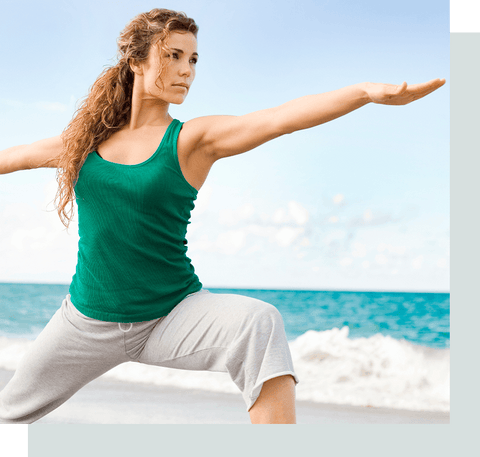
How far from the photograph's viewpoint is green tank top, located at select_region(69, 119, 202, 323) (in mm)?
1232

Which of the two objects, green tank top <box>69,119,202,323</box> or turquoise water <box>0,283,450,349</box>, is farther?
turquoise water <box>0,283,450,349</box>

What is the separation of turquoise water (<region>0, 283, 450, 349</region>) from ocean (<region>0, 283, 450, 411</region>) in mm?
22

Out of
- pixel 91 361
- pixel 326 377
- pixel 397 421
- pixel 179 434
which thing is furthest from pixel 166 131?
pixel 326 377

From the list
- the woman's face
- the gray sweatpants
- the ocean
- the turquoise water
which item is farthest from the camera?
the turquoise water

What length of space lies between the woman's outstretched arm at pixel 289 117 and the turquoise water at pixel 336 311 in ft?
30.3

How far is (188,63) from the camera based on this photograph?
4.46 ft

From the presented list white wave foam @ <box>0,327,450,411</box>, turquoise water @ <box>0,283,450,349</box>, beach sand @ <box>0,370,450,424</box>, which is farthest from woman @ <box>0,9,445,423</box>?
turquoise water @ <box>0,283,450,349</box>

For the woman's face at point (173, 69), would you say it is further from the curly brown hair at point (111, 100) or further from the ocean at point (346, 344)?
the ocean at point (346, 344)

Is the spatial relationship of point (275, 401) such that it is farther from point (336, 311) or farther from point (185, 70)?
point (336, 311)

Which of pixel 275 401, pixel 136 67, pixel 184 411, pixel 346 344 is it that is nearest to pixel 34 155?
pixel 136 67

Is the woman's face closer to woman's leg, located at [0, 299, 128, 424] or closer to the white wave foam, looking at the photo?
woman's leg, located at [0, 299, 128, 424]

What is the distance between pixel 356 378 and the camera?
5.45 metres

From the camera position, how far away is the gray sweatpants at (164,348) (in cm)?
111

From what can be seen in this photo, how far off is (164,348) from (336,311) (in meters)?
11.6
